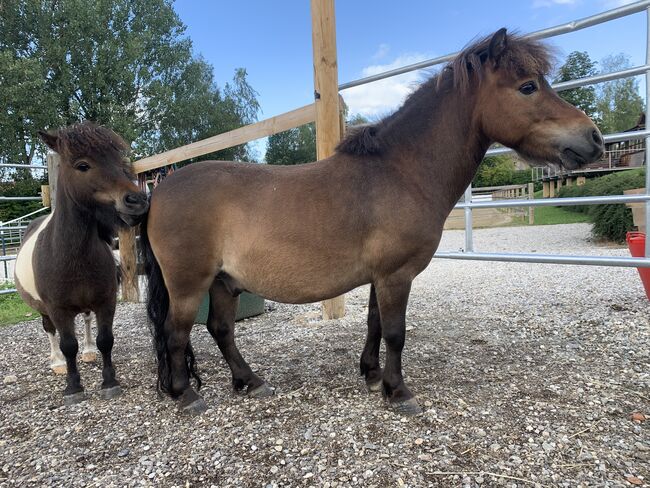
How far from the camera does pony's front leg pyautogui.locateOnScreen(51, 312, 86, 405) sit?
2.93 metres

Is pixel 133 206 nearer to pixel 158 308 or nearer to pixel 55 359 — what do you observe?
pixel 158 308

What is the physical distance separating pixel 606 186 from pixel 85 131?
12.5m

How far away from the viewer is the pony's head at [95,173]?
2.65m

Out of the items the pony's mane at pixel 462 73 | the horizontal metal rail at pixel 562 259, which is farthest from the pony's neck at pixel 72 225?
the horizontal metal rail at pixel 562 259

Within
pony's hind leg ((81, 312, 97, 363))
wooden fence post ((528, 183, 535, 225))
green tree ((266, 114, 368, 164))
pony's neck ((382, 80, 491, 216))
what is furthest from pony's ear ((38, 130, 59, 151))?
green tree ((266, 114, 368, 164))

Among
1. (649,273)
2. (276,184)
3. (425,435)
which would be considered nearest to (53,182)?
(276,184)

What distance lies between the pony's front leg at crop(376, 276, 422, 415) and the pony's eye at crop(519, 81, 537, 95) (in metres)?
1.27

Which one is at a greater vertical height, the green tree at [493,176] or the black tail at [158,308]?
the green tree at [493,176]

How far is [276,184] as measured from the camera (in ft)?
8.55

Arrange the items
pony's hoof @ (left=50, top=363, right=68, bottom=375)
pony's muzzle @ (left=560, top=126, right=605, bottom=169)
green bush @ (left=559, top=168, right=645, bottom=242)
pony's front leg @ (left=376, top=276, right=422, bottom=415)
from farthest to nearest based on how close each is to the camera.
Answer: green bush @ (left=559, top=168, right=645, bottom=242)
pony's hoof @ (left=50, top=363, right=68, bottom=375)
pony's front leg @ (left=376, top=276, right=422, bottom=415)
pony's muzzle @ (left=560, top=126, right=605, bottom=169)

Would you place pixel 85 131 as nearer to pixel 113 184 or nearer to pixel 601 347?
pixel 113 184

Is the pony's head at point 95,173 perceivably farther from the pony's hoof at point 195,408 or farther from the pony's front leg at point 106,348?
the pony's hoof at point 195,408

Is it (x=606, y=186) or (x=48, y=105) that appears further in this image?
(x=48, y=105)

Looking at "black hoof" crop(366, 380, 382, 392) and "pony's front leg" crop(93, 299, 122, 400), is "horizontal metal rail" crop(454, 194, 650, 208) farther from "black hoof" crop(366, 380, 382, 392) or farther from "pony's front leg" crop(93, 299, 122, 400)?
"pony's front leg" crop(93, 299, 122, 400)
